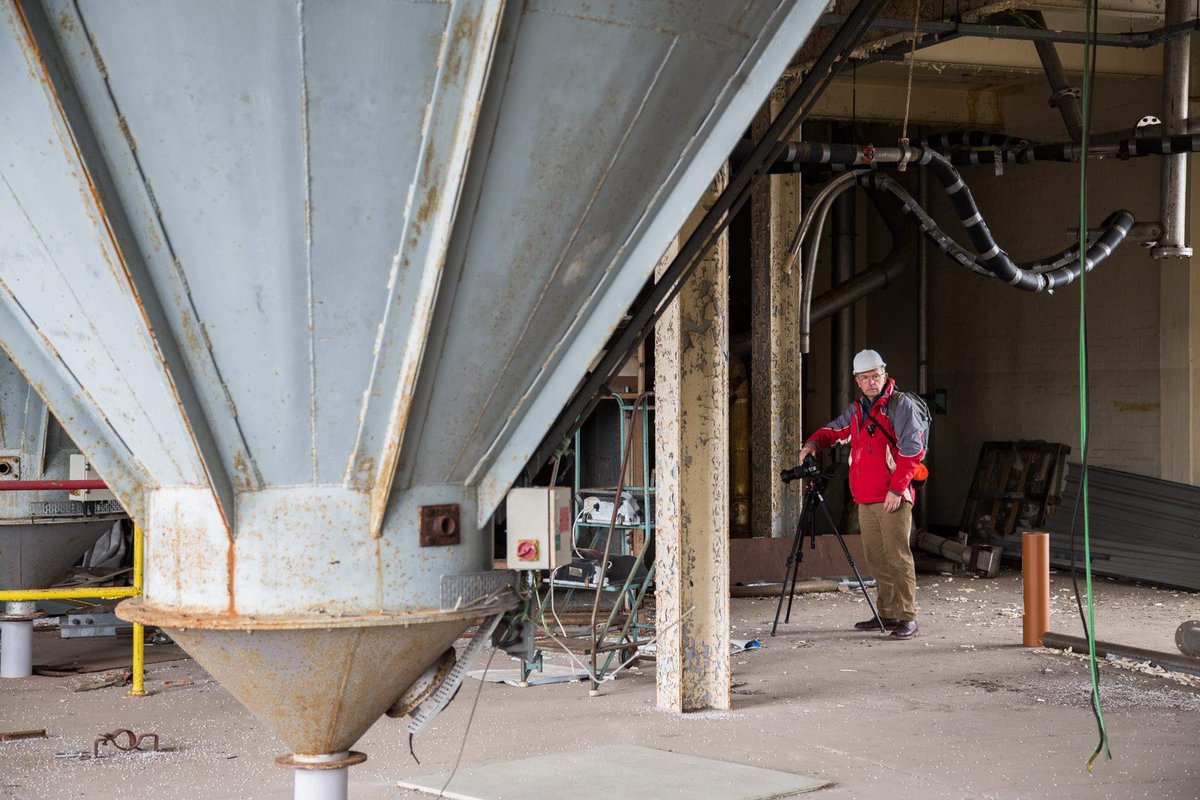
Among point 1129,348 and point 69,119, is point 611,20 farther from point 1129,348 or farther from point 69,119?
point 1129,348

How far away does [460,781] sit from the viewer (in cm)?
505

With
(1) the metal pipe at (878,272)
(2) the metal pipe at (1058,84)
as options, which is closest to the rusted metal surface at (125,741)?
(2) the metal pipe at (1058,84)

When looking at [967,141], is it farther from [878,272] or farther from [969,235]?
[878,272]

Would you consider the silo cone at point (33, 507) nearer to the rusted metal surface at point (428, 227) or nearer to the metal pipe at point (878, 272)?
the rusted metal surface at point (428, 227)

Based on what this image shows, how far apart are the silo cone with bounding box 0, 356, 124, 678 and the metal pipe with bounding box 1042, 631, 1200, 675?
18.8 feet

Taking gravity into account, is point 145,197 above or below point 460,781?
above

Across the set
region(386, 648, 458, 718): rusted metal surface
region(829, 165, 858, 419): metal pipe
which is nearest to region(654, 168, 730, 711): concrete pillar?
region(386, 648, 458, 718): rusted metal surface

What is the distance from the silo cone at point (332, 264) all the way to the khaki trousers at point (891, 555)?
223 inches

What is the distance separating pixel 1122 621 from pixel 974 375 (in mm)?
6272

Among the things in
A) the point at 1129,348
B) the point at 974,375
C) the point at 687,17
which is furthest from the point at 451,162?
the point at 974,375

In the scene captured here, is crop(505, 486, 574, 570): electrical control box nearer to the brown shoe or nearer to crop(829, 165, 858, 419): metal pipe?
the brown shoe

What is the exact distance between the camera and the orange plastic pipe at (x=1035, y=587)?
27.1 ft

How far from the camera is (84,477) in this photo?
24.6 feet

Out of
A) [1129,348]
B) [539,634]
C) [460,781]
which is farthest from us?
[1129,348]
